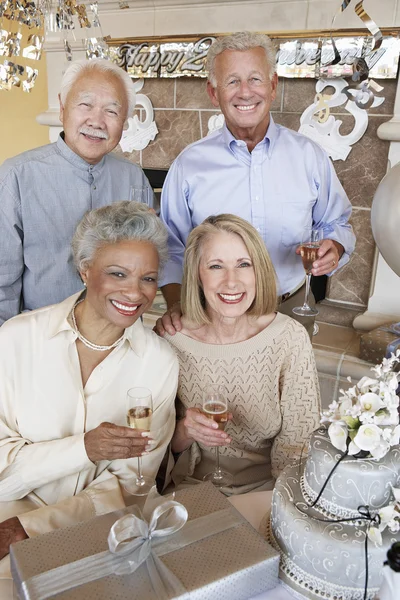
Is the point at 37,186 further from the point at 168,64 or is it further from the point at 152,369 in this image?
the point at 168,64

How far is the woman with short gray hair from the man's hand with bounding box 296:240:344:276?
68 centimetres

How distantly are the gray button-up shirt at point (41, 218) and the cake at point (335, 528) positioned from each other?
1315mm

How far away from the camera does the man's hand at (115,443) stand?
1.32 m

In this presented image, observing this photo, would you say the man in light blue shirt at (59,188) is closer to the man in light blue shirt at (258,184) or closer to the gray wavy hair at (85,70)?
the gray wavy hair at (85,70)

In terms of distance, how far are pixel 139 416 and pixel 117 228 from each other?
508 millimetres

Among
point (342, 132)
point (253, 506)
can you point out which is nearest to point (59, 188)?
point (253, 506)

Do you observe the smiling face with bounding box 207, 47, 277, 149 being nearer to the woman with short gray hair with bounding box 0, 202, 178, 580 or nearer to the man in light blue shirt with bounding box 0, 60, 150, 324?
the man in light blue shirt with bounding box 0, 60, 150, 324

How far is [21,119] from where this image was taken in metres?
5.20

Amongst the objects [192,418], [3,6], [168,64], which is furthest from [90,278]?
[168,64]

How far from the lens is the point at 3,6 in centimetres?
231

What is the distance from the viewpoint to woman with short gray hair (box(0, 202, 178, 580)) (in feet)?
4.64

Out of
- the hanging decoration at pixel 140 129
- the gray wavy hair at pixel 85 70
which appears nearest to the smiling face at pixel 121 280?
the gray wavy hair at pixel 85 70

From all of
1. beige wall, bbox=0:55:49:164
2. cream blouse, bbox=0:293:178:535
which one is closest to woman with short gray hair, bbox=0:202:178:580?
cream blouse, bbox=0:293:178:535

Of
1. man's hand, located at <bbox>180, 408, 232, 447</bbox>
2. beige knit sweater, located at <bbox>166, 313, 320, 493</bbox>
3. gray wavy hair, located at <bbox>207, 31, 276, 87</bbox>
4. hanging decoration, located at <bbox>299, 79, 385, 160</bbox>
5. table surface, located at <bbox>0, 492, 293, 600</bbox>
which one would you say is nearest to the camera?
table surface, located at <bbox>0, 492, 293, 600</bbox>
